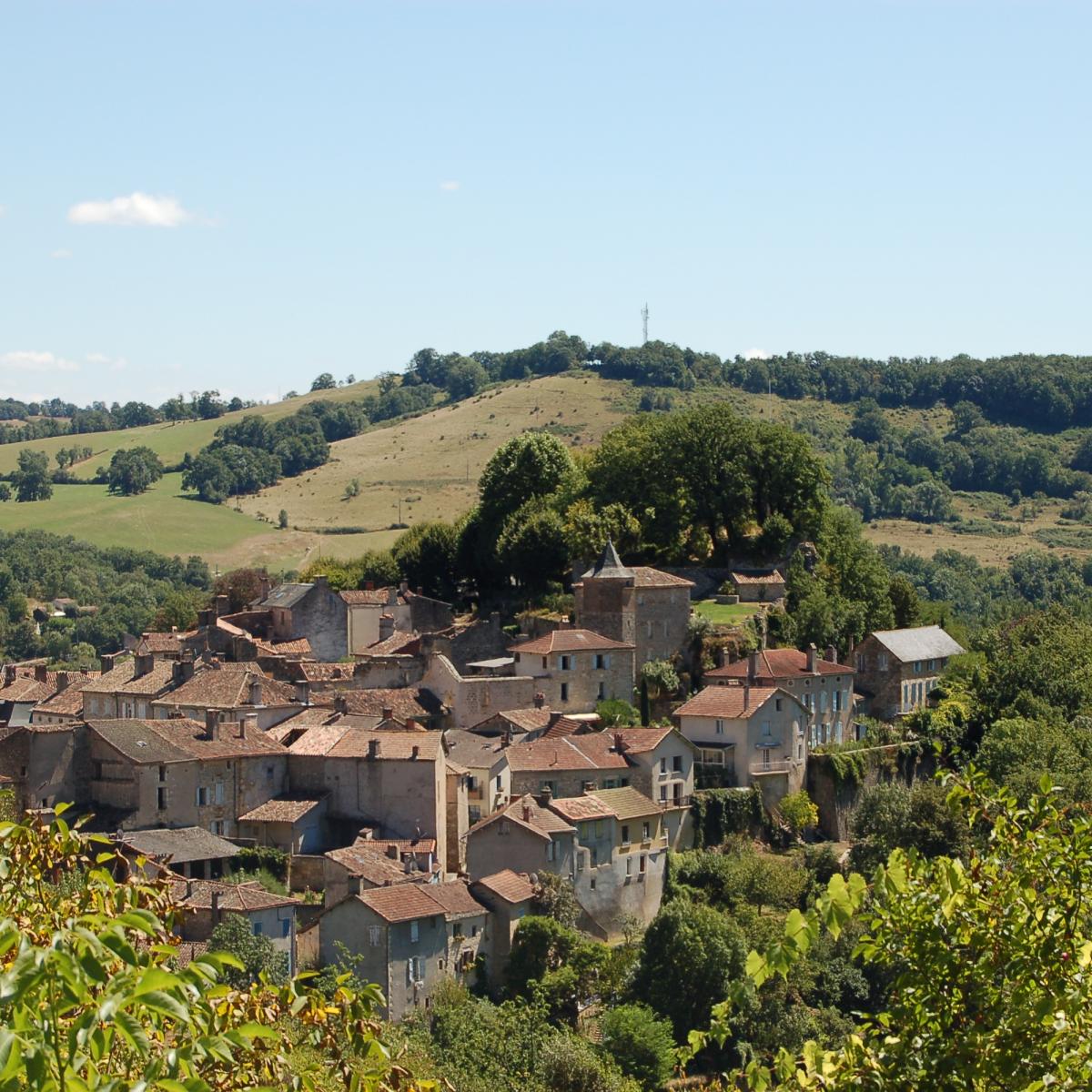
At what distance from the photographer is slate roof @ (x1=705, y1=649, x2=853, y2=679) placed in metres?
55.6

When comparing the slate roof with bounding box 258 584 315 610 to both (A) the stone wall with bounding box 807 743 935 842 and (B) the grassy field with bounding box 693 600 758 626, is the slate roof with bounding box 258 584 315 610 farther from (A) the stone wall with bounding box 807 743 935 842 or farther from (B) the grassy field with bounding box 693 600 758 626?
(A) the stone wall with bounding box 807 743 935 842

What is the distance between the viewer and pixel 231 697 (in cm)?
5600

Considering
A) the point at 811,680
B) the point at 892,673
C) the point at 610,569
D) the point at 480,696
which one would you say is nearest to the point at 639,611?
the point at 610,569

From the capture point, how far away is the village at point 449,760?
43812 millimetres

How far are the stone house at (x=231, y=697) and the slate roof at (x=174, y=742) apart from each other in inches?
105

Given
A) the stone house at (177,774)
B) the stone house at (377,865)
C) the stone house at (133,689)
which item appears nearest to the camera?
the stone house at (377,865)

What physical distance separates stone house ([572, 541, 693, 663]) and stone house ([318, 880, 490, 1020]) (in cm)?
1560

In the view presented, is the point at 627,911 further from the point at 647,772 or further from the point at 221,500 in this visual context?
the point at 221,500

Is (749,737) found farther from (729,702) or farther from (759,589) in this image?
(759,589)

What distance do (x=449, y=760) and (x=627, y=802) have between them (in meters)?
5.10

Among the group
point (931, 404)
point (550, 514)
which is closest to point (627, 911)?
point (550, 514)

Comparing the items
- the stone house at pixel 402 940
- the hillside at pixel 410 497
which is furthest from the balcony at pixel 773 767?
the hillside at pixel 410 497

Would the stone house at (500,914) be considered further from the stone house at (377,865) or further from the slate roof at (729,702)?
the slate roof at (729,702)

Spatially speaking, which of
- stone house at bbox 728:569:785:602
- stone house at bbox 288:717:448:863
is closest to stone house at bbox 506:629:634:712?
stone house at bbox 288:717:448:863
